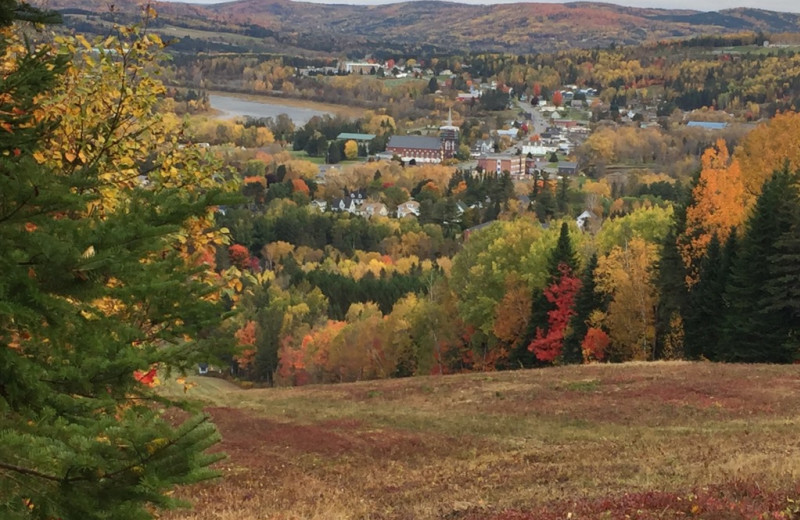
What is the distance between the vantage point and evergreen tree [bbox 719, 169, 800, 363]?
39031mm

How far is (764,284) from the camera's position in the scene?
38938 mm

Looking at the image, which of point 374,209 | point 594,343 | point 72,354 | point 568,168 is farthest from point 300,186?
point 72,354

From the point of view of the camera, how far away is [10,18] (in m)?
4.90

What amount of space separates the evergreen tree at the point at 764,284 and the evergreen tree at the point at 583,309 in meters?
8.94

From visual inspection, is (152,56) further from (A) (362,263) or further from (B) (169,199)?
(A) (362,263)

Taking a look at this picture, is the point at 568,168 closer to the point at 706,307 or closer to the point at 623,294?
the point at 623,294

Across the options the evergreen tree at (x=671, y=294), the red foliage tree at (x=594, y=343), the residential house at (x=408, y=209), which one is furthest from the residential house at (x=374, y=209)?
the evergreen tree at (x=671, y=294)

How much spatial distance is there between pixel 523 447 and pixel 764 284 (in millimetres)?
22654

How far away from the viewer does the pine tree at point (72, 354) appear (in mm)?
3842

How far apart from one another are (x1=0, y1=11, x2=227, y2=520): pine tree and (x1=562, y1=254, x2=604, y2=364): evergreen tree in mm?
44585

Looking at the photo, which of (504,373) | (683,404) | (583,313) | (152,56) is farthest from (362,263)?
(152,56)

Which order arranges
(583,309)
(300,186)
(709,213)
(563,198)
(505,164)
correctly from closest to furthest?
(709,213), (583,309), (563,198), (300,186), (505,164)

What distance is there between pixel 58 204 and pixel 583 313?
46224mm

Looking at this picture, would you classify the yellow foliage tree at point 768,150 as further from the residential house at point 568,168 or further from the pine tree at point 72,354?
the residential house at point 568,168
